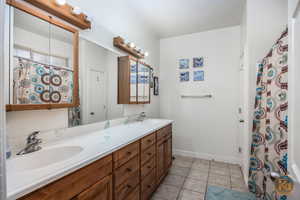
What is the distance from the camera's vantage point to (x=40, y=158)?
1.00 meters

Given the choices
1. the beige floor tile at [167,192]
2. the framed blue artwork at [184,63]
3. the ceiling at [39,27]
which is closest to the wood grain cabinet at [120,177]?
the beige floor tile at [167,192]

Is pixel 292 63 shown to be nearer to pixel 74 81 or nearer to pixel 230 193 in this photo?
pixel 74 81

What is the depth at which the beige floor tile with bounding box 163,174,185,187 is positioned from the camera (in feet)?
7.00

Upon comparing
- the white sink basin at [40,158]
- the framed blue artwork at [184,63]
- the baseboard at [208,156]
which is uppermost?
the framed blue artwork at [184,63]

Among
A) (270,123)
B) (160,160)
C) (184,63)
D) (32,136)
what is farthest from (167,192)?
(184,63)

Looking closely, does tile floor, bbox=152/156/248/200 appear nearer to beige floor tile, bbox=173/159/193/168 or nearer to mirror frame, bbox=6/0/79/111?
beige floor tile, bbox=173/159/193/168

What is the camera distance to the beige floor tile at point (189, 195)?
1.82 metres

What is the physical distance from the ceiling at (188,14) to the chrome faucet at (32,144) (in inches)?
80.3

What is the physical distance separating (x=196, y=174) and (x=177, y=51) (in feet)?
7.83

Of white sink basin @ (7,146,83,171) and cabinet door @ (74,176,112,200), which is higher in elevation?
white sink basin @ (7,146,83,171)

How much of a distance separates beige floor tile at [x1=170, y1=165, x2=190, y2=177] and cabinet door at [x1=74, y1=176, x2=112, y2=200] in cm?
160

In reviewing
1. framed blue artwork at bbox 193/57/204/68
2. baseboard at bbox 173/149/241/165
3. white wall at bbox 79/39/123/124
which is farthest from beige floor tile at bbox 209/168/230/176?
framed blue artwork at bbox 193/57/204/68

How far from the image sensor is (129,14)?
2227mm

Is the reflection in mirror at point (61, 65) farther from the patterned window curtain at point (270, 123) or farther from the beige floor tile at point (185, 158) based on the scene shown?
the beige floor tile at point (185, 158)
